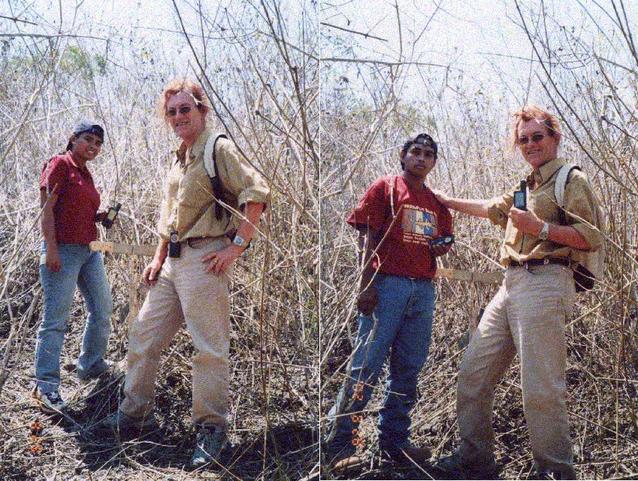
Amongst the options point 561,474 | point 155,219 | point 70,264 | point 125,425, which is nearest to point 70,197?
point 70,264

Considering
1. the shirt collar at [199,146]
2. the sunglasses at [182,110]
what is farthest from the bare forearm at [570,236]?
the sunglasses at [182,110]

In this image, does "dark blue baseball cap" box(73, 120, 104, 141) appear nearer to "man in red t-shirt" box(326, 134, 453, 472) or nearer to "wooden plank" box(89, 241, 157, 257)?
"wooden plank" box(89, 241, 157, 257)

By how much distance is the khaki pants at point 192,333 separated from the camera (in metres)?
2.48

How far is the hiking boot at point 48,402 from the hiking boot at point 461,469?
1319mm

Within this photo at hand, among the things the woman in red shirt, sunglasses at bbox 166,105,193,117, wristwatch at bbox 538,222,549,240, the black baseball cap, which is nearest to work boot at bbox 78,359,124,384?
the woman in red shirt

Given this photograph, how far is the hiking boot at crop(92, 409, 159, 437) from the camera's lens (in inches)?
99.2

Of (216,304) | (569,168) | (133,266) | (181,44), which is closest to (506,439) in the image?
(569,168)

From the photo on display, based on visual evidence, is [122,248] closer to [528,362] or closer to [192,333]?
[192,333]

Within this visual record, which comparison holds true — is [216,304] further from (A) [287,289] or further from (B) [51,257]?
(B) [51,257]

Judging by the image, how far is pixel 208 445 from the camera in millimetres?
2445

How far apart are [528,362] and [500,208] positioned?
21.9 inches

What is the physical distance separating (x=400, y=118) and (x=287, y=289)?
0.76 meters

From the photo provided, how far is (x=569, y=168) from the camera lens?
7.52 ft

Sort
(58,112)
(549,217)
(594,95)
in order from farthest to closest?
1. (58,112)
2. (594,95)
3. (549,217)
